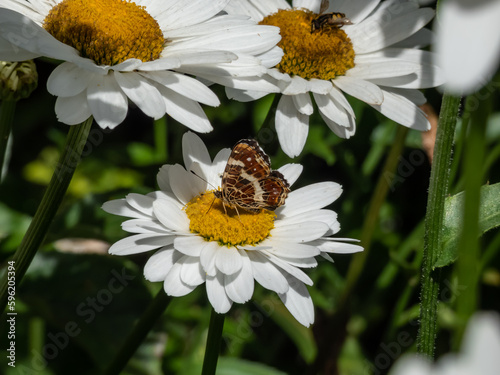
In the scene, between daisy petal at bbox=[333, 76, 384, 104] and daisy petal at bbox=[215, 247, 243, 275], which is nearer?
daisy petal at bbox=[215, 247, 243, 275]

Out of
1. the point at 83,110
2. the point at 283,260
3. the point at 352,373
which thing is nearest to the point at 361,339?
the point at 352,373

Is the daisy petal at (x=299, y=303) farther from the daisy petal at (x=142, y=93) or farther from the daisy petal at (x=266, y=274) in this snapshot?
the daisy petal at (x=142, y=93)

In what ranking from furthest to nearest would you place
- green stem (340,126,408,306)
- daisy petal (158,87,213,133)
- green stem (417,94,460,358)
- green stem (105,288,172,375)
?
green stem (340,126,408,306) < green stem (105,288,172,375) < daisy petal (158,87,213,133) < green stem (417,94,460,358)

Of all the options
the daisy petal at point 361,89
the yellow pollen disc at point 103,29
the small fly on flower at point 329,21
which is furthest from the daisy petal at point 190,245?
the small fly on flower at point 329,21

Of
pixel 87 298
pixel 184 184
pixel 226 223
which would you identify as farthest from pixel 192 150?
pixel 87 298

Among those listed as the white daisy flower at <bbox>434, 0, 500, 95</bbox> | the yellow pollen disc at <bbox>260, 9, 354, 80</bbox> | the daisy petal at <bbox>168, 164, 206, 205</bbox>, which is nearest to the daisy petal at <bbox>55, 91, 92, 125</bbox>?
the daisy petal at <bbox>168, 164, 206, 205</bbox>

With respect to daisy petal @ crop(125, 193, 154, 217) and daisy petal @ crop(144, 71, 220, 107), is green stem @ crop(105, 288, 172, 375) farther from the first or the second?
daisy petal @ crop(144, 71, 220, 107)
